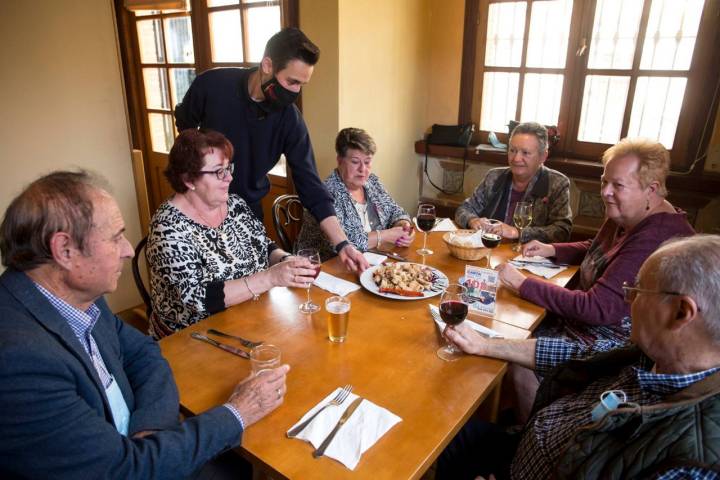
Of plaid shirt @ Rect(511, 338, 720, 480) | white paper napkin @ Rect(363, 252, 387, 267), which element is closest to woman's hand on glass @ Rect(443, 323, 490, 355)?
plaid shirt @ Rect(511, 338, 720, 480)

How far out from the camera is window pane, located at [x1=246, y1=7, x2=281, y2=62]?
3.52 m

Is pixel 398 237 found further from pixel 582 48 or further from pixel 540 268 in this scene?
pixel 582 48

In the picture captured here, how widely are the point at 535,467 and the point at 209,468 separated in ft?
2.92

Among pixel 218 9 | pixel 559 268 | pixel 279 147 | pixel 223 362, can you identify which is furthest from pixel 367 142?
pixel 218 9

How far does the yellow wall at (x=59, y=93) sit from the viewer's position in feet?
8.34

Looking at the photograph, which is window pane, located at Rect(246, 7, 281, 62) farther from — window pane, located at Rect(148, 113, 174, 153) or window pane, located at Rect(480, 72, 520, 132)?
window pane, located at Rect(480, 72, 520, 132)

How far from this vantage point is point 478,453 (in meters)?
1.46

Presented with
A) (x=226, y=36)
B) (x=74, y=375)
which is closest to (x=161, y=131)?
(x=226, y=36)

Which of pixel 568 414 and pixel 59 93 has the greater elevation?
pixel 59 93

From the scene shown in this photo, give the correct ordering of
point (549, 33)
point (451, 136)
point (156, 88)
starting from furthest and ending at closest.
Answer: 1. point (156, 88)
2. point (451, 136)
3. point (549, 33)

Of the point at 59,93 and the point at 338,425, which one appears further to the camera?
the point at 59,93

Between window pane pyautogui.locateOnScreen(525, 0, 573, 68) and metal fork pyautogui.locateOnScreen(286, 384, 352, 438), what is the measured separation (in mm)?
3191

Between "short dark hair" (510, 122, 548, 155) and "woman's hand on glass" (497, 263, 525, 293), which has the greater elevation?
"short dark hair" (510, 122, 548, 155)

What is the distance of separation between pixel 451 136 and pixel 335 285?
248 cm
